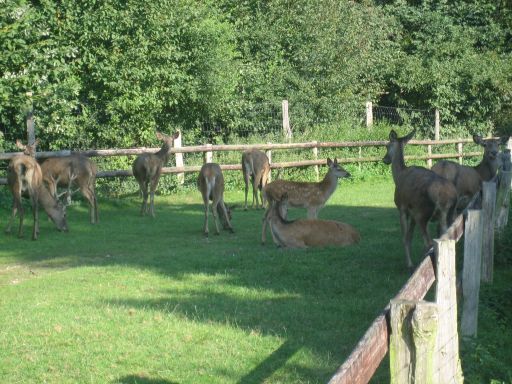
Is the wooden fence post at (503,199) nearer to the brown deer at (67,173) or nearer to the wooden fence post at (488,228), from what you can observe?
the wooden fence post at (488,228)

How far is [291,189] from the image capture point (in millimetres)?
15766

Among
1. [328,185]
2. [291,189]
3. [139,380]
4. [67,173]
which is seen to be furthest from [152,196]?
[139,380]

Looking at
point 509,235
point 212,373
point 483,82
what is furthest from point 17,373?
point 483,82

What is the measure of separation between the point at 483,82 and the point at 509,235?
2409cm

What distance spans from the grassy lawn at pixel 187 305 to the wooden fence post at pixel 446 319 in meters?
1.28

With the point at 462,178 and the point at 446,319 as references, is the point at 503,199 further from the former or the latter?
the point at 446,319

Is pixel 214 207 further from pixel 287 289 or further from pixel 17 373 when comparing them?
pixel 17 373

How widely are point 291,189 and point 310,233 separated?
2.55 meters

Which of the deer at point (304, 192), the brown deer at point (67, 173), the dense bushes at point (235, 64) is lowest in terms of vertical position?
the deer at point (304, 192)

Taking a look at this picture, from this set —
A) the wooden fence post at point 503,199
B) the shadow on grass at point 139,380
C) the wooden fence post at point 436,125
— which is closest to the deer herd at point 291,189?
the wooden fence post at point 503,199

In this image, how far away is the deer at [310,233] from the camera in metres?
13.3

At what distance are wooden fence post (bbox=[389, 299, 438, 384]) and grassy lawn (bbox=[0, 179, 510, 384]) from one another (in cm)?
257

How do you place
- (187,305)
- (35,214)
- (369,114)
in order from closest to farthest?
1. (187,305)
2. (35,214)
3. (369,114)

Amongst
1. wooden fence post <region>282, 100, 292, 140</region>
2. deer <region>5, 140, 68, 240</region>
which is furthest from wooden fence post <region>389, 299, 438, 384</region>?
wooden fence post <region>282, 100, 292, 140</region>
